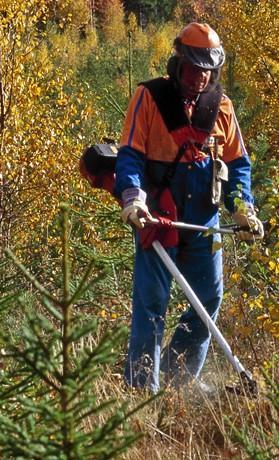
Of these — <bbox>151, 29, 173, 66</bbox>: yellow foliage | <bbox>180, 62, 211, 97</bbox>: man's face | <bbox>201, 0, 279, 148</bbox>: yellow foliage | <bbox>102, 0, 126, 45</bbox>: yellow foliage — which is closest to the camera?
<bbox>180, 62, 211, 97</bbox>: man's face

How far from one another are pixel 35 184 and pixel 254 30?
7458mm

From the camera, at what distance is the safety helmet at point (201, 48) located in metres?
4.38

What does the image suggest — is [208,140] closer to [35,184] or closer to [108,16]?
[35,184]

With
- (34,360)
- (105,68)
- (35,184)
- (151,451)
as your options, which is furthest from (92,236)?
(105,68)

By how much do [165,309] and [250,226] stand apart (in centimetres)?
62

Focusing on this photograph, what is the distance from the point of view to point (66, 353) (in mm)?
1982

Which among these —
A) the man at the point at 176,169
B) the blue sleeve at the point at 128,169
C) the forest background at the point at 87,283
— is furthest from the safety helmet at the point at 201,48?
the forest background at the point at 87,283

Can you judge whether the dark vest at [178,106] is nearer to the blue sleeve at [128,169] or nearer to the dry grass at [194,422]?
the blue sleeve at [128,169]

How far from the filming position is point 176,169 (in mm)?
4438

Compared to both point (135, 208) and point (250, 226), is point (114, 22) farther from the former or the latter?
point (135, 208)

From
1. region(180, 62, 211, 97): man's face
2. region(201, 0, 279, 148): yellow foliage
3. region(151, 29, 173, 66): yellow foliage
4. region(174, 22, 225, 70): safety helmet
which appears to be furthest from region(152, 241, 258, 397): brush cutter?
region(151, 29, 173, 66): yellow foliage

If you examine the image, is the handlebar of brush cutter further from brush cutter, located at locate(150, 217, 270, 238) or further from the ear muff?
the ear muff

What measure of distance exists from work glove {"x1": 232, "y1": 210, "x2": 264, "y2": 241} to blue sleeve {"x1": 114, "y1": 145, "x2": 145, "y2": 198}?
0.46 meters

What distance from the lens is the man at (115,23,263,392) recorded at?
14.4ft
